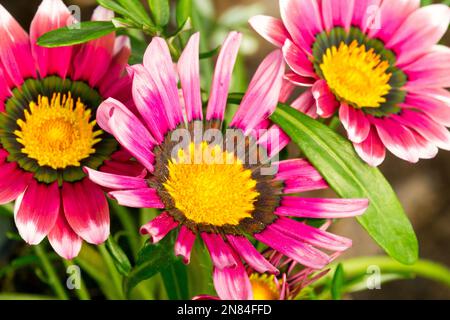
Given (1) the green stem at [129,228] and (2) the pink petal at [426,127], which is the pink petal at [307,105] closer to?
(2) the pink petal at [426,127]

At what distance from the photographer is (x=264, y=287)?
25.6 inches

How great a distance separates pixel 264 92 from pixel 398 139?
0.13m

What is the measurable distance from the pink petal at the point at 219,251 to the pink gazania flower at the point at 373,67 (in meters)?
0.14

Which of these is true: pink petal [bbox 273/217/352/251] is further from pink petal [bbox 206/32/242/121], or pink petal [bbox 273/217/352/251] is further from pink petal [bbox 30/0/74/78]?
pink petal [bbox 30/0/74/78]

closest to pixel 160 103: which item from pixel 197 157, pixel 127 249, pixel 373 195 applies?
pixel 197 157

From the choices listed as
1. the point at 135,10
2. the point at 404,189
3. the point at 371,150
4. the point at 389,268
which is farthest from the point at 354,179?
the point at 404,189

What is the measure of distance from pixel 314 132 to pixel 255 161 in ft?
0.20

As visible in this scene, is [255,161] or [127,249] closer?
[255,161]

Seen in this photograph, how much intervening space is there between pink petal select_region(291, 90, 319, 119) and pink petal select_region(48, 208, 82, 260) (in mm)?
232

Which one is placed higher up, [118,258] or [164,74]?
[164,74]

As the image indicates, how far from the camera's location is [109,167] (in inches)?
22.9

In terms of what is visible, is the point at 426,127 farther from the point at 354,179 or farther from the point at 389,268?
the point at 389,268

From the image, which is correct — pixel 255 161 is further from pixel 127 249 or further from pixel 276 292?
pixel 127 249

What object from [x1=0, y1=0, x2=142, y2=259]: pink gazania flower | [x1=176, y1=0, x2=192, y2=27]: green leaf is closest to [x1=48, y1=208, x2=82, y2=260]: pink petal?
[x1=0, y1=0, x2=142, y2=259]: pink gazania flower
